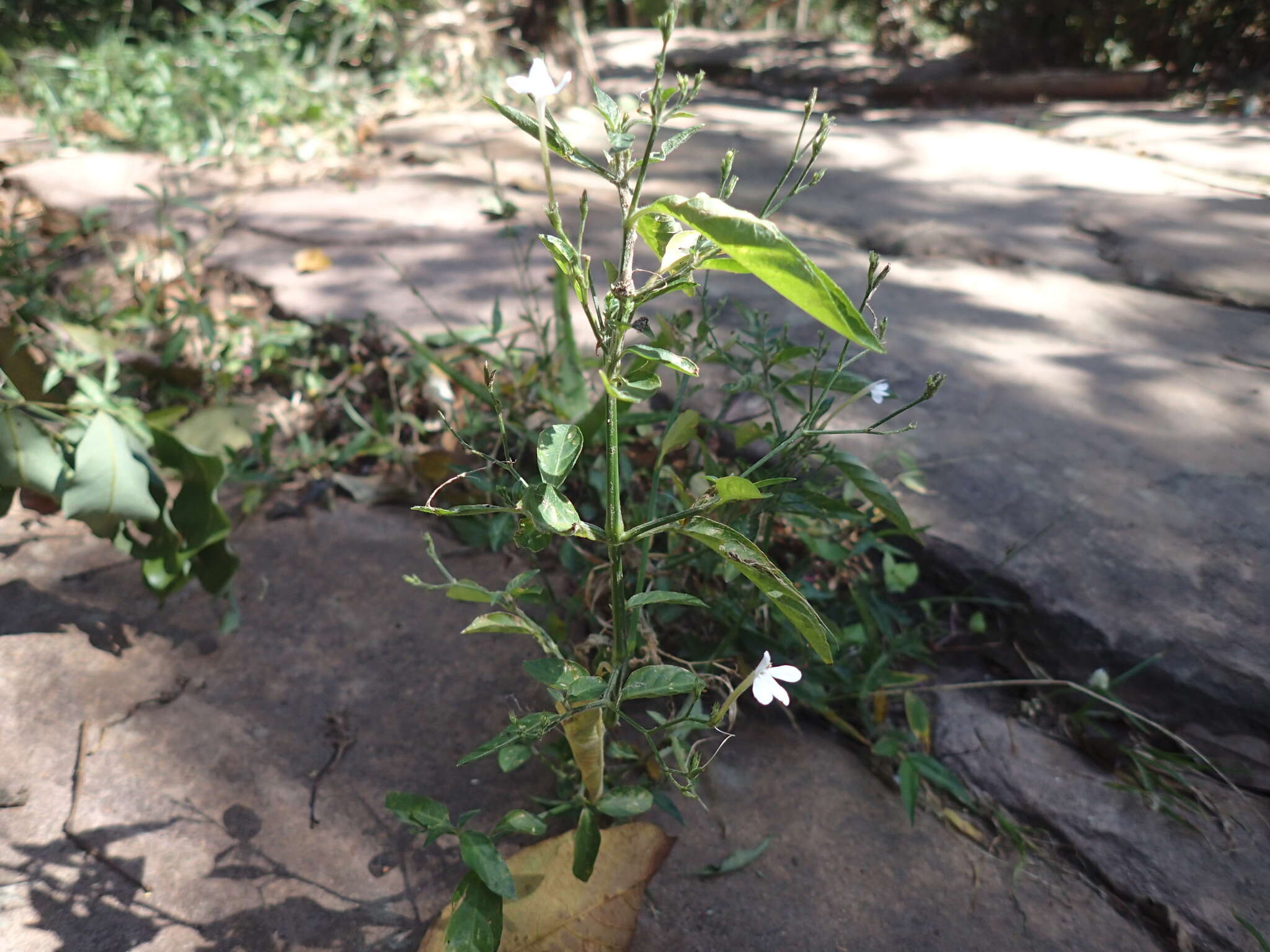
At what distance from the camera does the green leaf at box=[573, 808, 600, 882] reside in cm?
103

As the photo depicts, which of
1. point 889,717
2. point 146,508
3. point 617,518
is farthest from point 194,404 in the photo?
point 889,717

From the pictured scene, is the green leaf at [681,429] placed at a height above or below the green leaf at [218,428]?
above

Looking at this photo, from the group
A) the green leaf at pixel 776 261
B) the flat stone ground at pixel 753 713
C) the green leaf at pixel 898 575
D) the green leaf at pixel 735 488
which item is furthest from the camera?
the green leaf at pixel 898 575

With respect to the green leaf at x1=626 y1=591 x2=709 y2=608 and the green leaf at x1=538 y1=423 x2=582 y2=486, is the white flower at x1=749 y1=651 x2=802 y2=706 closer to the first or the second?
the green leaf at x1=626 y1=591 x2=709 y2=608

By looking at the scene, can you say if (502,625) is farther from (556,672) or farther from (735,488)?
(735,488)

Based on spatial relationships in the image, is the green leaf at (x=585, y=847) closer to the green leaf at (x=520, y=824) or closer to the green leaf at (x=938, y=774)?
the green leaf at (x=520, y=824)

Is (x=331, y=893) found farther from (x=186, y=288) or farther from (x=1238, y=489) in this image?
(x=186, y=288)

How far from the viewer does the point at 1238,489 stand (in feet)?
5.10

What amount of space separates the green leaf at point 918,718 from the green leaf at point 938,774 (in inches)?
2.0

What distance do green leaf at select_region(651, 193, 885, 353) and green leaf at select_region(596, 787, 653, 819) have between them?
68cm

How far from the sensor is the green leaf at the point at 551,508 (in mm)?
853

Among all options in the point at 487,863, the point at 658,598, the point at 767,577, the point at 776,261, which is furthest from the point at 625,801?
the point at 776,261

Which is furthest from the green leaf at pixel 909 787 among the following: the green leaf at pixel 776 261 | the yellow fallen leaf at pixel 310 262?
the yellow fallen leaf at pixel 310 262

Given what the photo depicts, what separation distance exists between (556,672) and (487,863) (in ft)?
0.75
